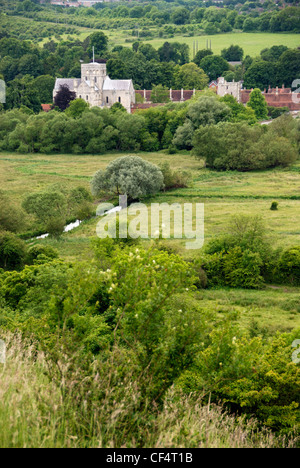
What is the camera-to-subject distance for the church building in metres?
97.9

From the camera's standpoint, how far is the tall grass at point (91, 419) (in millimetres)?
6875

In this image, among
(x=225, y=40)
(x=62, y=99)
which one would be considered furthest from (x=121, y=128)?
(x=225, y=40)

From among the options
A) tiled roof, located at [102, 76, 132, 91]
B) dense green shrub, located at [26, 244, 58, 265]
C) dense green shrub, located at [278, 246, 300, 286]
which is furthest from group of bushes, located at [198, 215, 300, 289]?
tiled roof, located at [102, 76, 132, 91]

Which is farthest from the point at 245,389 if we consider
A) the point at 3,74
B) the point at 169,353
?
the point at 3,74

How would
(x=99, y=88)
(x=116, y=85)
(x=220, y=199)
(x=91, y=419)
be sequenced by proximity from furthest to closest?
(x=116, y=85) < (x=99, y=88) < (x=220, y=199) < (x=91, y=419)

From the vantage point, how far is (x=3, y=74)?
12100 centimetres

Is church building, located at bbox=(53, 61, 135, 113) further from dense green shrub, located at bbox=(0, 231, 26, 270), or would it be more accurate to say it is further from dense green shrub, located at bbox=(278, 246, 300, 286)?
dense green shrub, located at bbox=(278, 246, 300, 286)

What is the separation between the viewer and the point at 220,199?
158 feet

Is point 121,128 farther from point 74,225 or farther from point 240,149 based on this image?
point 74,225

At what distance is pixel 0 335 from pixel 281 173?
165ft

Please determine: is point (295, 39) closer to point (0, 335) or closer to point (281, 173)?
point (281, 173)

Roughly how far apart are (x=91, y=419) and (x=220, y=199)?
41.8 metres

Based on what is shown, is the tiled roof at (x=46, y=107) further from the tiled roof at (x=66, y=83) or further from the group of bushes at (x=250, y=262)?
the group of bushes at (x=250, y=262)

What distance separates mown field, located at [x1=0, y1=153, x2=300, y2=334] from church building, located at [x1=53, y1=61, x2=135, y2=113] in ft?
91.5
